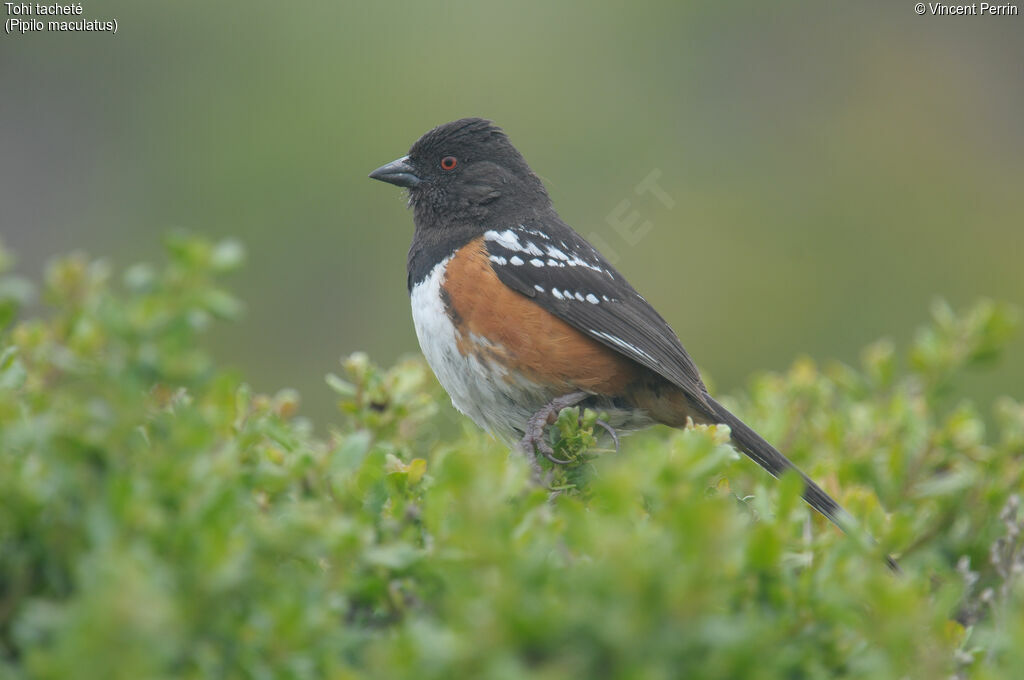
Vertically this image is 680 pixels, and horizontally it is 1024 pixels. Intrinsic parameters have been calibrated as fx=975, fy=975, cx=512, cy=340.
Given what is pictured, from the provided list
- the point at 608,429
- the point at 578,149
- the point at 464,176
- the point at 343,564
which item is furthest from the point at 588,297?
the point at 578,149

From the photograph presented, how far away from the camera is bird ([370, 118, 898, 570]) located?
2.91 meters

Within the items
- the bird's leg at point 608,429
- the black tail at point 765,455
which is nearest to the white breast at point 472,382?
the bird's leg at point 608,429

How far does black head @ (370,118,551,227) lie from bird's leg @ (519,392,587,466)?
77 centimetres

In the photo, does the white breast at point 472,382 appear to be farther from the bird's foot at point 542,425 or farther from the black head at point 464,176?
the black head at point 464,176

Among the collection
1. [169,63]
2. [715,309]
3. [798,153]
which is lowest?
[715,309]

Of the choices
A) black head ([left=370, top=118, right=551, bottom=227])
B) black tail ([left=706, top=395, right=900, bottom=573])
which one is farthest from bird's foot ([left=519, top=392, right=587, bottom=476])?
black head ([left=370, top=118, right=551, bottom=227])

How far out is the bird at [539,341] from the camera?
9.55ft

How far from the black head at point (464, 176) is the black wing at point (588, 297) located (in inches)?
7.4

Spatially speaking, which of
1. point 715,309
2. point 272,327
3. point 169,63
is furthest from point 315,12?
Answer: point 715,309

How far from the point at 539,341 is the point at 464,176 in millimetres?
834

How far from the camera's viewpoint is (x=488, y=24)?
7211 mm

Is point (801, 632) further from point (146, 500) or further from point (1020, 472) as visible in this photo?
point (1020, 472)

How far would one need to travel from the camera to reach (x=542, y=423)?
2848 mm

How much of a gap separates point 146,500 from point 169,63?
21.4ft
